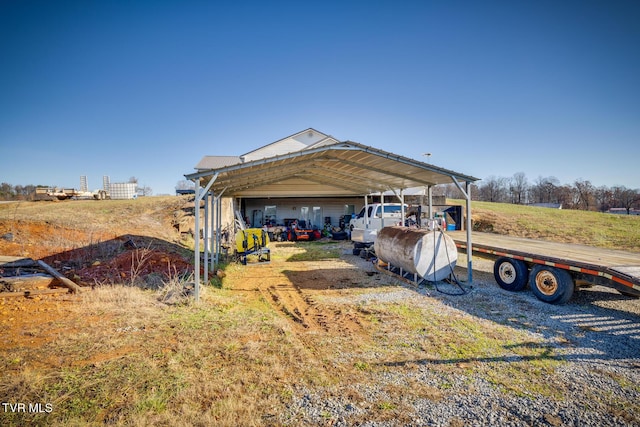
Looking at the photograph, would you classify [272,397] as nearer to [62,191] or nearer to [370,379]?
[370,379]

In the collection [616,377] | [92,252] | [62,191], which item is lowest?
[616,377]

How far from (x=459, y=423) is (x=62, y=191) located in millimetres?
33166

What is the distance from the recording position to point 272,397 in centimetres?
332

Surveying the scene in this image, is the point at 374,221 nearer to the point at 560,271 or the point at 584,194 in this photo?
the point at 560,271

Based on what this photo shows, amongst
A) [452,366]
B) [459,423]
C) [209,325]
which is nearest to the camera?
[459,423]

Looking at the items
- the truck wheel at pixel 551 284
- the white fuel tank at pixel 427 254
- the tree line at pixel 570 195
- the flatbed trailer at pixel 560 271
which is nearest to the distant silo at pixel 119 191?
the white fuel tank at pixel 427 254

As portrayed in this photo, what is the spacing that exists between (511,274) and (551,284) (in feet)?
3.61

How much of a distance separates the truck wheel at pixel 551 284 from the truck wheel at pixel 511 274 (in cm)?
36

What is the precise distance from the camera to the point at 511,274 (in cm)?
747

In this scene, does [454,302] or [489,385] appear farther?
[454,302]

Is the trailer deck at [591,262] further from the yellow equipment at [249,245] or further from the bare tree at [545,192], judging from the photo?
the bare tree at [545,192]

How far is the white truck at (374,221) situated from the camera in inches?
507

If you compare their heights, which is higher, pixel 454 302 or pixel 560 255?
pixel 560 255

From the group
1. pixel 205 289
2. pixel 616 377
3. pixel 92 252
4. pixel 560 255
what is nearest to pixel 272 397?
pixel 616 377
